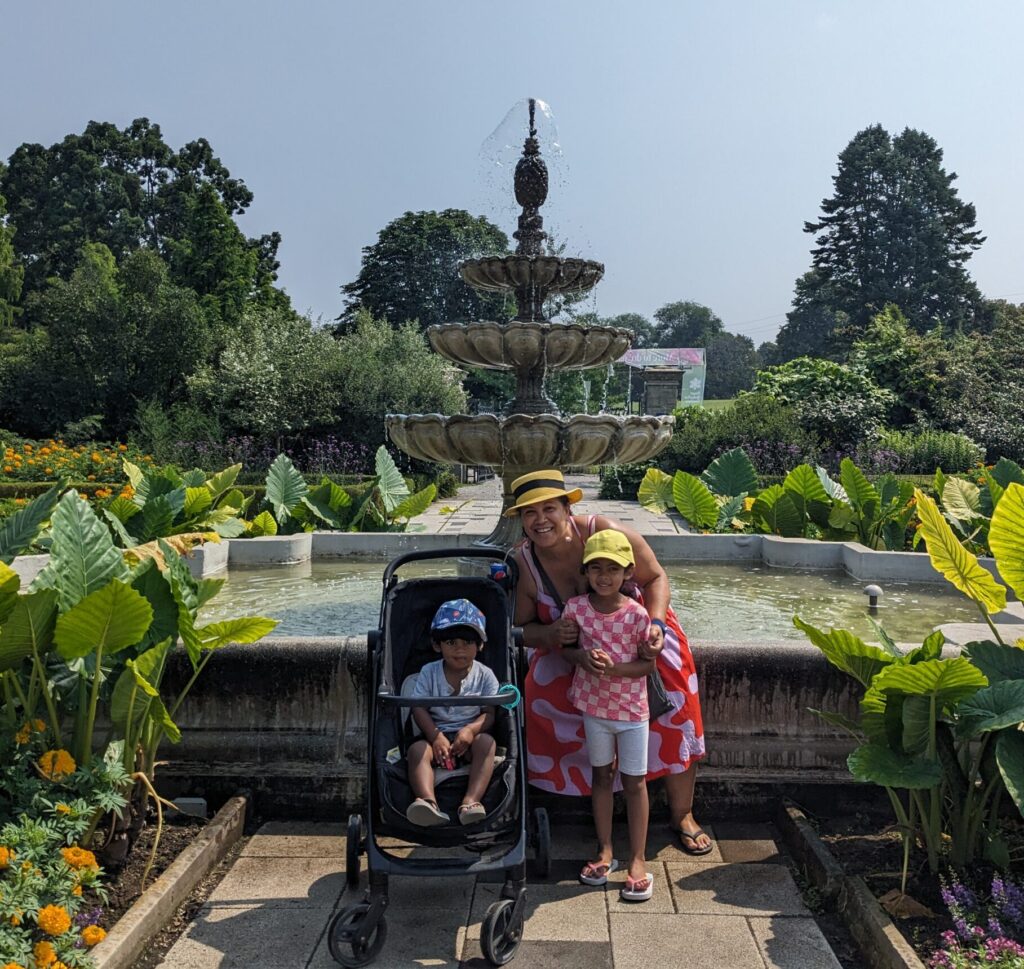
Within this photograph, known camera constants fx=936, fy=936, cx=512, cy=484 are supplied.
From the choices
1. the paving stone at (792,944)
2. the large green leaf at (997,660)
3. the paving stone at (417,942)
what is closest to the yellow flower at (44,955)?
the paving stone at (417,942)

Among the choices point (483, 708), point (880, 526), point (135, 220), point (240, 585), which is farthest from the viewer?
point (135, 220)

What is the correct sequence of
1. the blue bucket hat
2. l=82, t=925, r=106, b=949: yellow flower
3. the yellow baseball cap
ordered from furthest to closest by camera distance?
the yellow baseball cap, the blue bucket hat, l=82, t=925, r=106, b=949: yellow flower

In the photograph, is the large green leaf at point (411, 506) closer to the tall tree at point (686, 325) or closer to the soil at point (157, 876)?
the soil at point (157, 876)

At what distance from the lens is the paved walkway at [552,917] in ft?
9.21

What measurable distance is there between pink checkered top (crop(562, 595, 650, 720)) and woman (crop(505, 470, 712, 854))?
0.19m

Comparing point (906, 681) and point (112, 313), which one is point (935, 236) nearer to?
point (112, 313)

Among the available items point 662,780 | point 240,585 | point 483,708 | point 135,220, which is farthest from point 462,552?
point 135,220

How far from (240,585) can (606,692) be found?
5.19 meters

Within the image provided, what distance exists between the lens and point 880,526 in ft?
28.3

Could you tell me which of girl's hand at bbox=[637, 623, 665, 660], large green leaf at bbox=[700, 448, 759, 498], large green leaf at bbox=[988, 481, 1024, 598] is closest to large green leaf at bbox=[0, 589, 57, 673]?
girl's hand at bbox=[637, 623, 665, 660]

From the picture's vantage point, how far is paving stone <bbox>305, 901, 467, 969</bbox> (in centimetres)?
278

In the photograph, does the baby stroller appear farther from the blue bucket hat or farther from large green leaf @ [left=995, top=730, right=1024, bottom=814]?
large green leaf @ [left=995, top=730, right=1024, bottom=814]

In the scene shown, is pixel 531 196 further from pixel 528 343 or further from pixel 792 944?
pixel 792 944

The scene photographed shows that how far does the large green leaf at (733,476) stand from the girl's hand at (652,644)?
714 cm
